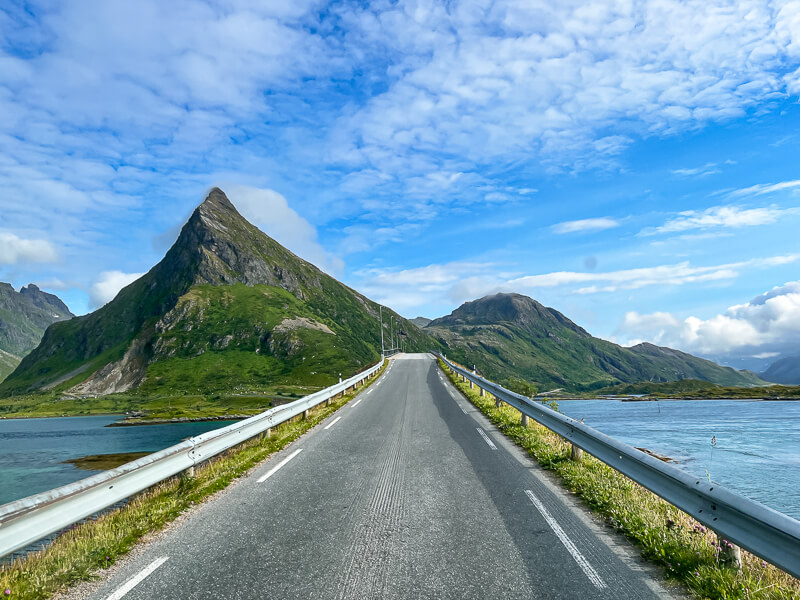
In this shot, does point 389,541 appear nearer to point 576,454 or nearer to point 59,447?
point 576,454

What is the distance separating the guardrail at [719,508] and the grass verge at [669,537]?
0.37 m

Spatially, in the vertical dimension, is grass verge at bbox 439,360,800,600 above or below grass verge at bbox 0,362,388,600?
above

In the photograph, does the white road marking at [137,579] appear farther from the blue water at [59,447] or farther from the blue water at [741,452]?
the blue water at [59,447]

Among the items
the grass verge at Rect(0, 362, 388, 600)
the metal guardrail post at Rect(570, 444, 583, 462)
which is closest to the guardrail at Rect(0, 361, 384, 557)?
the grass verge at Rect(0, 362, 388, 600)

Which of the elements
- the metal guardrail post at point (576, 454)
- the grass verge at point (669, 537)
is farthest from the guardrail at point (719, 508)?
the metal guardrail post at point (576, 454)

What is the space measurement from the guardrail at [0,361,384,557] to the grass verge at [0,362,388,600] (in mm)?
387

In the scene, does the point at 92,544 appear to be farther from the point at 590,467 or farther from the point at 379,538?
the point at 590,467

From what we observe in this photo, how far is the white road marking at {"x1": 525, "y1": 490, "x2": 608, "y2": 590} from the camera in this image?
4.83 m

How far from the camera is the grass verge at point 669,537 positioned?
14.6 ft

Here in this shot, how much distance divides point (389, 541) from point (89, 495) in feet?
12.7

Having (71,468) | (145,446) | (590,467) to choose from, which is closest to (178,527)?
(590,467)

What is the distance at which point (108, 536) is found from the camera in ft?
20.3

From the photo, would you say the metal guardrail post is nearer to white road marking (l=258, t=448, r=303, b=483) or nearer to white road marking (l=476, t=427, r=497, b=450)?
white road marking (l=476, t=427, r=497, b=450)

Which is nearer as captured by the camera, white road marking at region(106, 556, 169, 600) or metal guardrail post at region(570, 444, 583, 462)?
white road marking at region(106, 556, 169, 600)
